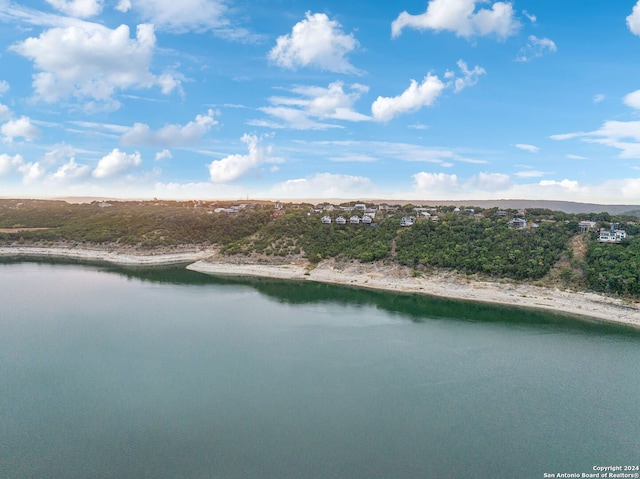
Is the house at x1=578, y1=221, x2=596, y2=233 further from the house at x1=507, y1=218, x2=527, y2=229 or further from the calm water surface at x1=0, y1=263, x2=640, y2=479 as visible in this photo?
the calm water surface at x1=0, y1=263, x2=640, y2=479

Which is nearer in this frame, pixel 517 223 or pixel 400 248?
pixel 400 248

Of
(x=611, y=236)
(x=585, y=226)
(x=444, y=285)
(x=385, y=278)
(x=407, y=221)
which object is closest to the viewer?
(x=444, y=285)

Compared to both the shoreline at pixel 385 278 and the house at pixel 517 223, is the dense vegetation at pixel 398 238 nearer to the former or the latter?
the house at pixel 517 223

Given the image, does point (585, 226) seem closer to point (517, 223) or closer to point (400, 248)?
point (517, 223)

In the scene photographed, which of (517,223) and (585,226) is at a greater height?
(517,223)

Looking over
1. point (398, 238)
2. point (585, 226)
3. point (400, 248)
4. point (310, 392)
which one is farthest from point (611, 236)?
point (310, 392)

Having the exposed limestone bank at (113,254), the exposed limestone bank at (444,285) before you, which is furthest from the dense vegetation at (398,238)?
the exposed limestone bank at (113,254)

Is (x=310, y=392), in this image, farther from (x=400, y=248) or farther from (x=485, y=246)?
(x=485, y=246)

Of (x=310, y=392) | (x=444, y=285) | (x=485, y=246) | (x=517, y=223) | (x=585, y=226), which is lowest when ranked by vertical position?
(x=310, y=392)

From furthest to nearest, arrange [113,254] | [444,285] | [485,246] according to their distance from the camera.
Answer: [113,254], [485,246], [444,285]
